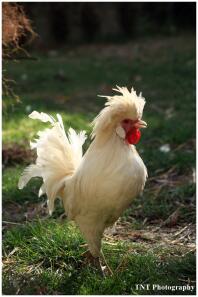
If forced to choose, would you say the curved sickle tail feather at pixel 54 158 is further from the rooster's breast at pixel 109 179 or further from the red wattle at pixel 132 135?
the red wattle at pixel 132 135

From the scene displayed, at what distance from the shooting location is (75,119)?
7.95m

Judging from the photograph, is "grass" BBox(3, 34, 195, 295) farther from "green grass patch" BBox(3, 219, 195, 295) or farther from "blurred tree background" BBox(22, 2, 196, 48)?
"blurred tree background" BBox(22, 2, 196, 48)

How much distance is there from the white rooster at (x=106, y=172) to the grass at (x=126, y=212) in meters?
0.30

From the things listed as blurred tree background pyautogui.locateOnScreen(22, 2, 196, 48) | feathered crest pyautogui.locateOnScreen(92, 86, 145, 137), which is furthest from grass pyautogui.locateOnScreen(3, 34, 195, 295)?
blurred tree background pyautogui.locateOnScreen(22, 2, 196, 48)

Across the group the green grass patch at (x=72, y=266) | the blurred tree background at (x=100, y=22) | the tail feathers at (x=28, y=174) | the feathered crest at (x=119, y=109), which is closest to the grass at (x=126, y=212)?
the green grass patch at (x=72, y=266)

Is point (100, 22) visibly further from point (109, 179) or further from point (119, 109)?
point (109, 179)

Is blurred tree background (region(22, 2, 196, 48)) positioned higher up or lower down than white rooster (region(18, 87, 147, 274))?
higher up

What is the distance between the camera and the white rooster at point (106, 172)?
347 centimetres

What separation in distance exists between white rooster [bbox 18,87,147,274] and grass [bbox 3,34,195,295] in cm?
30

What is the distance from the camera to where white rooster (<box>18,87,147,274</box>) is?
347cm

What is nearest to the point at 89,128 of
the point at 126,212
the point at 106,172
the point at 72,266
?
the point at 126,212

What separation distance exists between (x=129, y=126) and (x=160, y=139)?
3286 millimetres

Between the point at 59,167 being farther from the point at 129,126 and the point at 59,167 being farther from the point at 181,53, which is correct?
the point at 181,53

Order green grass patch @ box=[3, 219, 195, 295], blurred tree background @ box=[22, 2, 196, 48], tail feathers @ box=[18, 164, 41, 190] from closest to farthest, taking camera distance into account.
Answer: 1. green grass patch @ box=[3, 219, 195, 295]
2. tail feathers @ box=[18, 164, 41, 190]
3. blurred tree background @ box=[22, 2, 196, 48]
